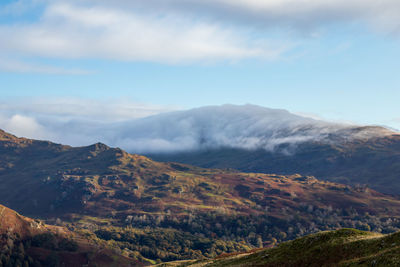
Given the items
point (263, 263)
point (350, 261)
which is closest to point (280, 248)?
point (263, 263)

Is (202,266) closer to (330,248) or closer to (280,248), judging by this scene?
(280,248)

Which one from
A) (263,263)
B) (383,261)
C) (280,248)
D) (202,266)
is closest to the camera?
(383,261)

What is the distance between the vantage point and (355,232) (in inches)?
3846

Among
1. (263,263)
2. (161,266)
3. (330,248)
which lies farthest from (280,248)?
(161,266)

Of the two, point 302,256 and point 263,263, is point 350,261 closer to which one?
point 302,256

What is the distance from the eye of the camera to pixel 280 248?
338 feet

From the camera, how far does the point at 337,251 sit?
87.4 m

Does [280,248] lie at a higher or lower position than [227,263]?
higher

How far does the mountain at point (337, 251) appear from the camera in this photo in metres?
75.1

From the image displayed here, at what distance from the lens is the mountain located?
2958 inches

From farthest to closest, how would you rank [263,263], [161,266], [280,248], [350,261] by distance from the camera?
[161,266] → [280,248] → [263,263] → [350,261]

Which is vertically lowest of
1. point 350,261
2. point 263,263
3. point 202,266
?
point 202,266

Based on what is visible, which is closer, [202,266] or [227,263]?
[227,263]

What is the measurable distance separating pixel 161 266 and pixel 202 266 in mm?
41606
